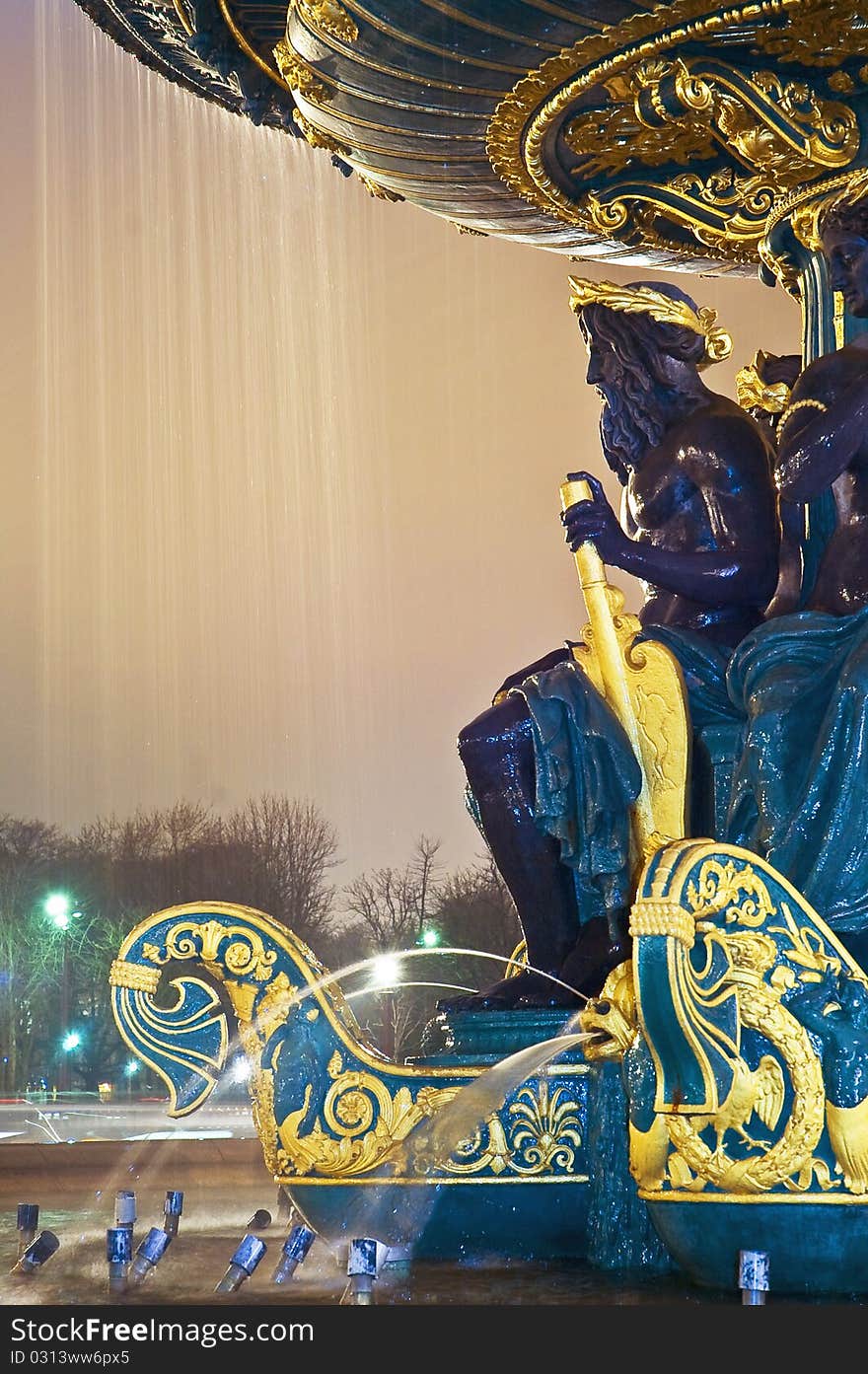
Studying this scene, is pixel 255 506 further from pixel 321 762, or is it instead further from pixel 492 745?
pixel 492 745

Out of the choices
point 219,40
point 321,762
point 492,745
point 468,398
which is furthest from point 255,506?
point 492,745

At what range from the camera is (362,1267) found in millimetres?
3791

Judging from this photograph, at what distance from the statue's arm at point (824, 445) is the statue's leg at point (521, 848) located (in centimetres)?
94

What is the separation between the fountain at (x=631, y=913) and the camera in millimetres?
3896

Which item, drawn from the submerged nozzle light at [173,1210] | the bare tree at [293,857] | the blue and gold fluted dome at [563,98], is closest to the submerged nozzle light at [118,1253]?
the submerged nozzle light at [173,1210]

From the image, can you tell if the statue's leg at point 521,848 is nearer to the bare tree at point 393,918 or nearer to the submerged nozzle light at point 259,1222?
the submerged nozzle light at point 259,1222

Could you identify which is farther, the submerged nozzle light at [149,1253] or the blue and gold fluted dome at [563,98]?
the blue and gold fluted dome at [563,98]

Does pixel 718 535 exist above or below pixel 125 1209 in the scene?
above

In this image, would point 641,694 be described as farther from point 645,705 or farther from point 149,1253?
point 149,1253

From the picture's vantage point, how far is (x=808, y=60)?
5.33 metres

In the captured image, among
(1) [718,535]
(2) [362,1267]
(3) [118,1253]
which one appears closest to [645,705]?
(1) [718,535]

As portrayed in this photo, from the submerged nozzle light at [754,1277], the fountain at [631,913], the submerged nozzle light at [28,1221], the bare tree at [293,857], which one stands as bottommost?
the submerged nozzle light at [754,1277]

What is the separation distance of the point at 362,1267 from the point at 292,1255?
55 cm

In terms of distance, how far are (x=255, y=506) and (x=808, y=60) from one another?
39.1 feet
